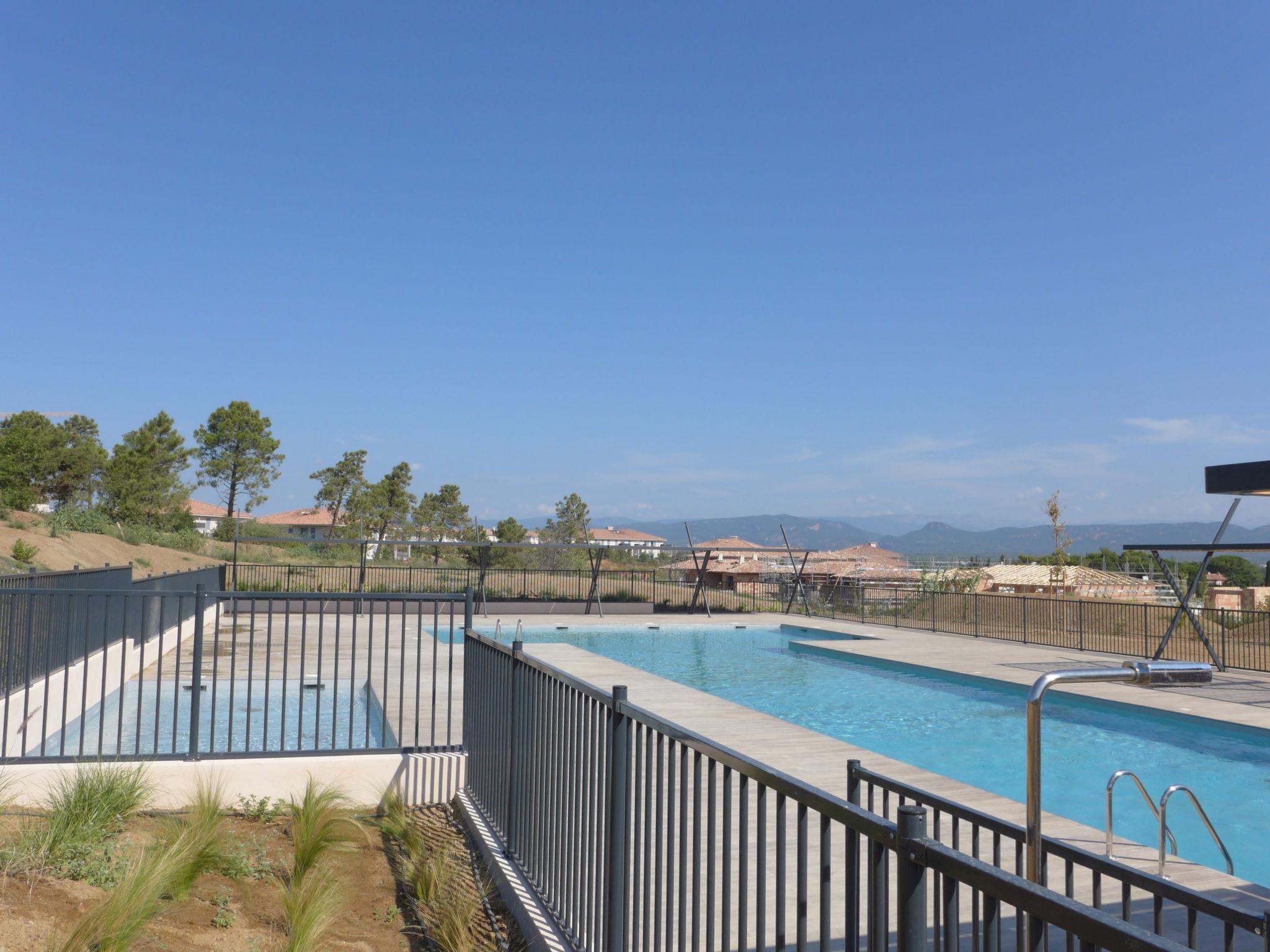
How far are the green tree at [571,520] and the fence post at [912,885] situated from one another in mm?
83022

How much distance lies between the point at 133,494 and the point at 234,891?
168ft

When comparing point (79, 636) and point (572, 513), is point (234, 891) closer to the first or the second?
point (79, 636)

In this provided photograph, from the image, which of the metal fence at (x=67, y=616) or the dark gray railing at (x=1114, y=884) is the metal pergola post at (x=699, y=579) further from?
the dark gray railing at (x=1114, y=884)

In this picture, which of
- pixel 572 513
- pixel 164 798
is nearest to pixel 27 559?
pixel 164 798

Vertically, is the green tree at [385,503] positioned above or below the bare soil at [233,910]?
above

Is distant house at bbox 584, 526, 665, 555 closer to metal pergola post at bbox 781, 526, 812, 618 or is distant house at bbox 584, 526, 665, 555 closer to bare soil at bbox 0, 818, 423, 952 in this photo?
metal pergola post at bbox 781, 526, 812, 618

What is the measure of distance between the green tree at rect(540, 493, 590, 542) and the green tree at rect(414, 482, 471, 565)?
26.0 ft

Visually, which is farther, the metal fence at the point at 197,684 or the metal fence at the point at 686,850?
the metal fence at the point at 197,684

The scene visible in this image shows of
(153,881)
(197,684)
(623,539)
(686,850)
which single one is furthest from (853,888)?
(623,539)

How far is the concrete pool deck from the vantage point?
5504 mm

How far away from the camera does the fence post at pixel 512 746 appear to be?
17.6 feet

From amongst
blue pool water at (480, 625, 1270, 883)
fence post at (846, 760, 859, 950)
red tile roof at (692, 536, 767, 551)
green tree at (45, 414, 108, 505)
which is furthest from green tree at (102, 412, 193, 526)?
fence post at (846, 760, 859, 950)

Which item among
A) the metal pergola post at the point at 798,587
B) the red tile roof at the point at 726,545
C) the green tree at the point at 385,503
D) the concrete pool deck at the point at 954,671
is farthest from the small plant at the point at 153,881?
the green tree at the point at 385,503

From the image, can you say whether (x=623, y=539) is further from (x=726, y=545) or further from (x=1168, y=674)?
(x=1168, y=674)
